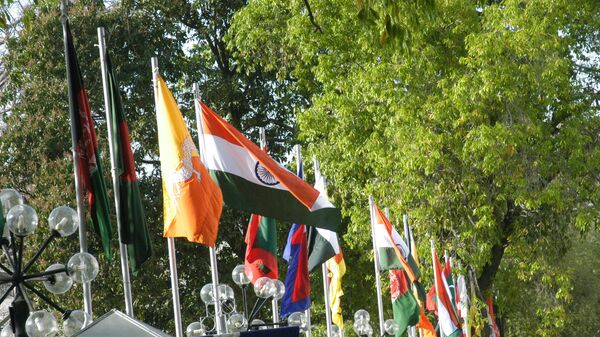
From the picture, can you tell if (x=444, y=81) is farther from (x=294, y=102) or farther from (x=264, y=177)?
(x=264, y=177)

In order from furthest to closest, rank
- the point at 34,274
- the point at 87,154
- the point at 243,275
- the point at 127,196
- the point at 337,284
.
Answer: the point at 337,284, the point at 243,275, the point at 127,196, the point at 87,154, the point at 34,274

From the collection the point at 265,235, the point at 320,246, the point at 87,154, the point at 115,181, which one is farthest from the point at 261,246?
the point at 87,154

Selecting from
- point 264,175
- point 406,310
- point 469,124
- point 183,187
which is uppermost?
point 469,124

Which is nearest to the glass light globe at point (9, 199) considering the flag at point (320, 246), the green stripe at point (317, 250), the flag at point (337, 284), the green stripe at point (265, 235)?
the green stripe at point (265, 235)

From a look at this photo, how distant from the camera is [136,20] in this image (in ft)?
106

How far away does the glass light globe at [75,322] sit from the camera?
11781 millimetres

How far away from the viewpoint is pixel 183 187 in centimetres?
1471


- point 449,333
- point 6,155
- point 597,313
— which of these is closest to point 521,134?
point 449,333

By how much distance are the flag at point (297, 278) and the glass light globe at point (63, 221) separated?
7614 mm

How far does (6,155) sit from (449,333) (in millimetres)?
11644

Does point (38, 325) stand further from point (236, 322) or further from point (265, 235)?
point (265, 235)

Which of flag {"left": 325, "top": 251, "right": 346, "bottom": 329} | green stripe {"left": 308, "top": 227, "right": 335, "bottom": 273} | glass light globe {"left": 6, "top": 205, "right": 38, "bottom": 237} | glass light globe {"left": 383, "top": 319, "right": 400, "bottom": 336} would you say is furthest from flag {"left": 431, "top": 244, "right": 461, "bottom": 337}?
glass light globe {"left": 6, "top": 205, "right": 38, "bottom": 237}

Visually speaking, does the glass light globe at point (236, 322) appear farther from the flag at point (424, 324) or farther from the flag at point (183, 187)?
the flag at point (424, 324)

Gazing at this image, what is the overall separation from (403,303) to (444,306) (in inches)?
104
